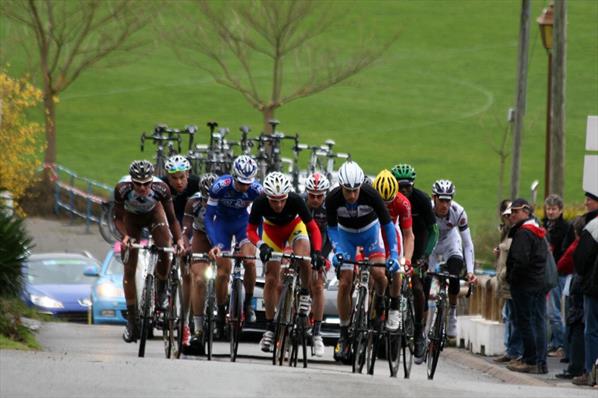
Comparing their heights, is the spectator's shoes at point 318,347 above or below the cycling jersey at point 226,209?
below

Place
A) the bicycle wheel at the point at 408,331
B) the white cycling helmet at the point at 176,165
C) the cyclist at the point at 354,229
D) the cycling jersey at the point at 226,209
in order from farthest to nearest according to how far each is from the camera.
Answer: the white cycling helmet at the point at 176,165 → the cycling jersey at the point at 226,209 → the bicycle wheel at the point at 408,331 → the cyclist at the point at 354,229

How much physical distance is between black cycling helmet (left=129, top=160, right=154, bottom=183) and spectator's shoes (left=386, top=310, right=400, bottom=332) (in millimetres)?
2903

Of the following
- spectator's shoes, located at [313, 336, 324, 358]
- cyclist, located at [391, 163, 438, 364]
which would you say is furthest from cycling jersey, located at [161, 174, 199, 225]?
cyclist, located at [391, 163, 438, 364]

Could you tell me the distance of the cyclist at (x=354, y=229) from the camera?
58.3ft

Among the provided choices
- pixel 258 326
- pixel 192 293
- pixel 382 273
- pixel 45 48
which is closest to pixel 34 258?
pixel 258 326

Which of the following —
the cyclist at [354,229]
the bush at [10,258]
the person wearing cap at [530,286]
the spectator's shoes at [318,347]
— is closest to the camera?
the cyclist at [354,229]

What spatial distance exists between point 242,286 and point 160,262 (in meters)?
1.08

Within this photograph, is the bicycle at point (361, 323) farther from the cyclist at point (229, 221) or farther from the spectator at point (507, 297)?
the spectator at point (507, 297)

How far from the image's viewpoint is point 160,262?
19.0 meters

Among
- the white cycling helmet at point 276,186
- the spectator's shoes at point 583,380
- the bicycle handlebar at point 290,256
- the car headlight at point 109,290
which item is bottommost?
the spectator's shoes at point 583,380

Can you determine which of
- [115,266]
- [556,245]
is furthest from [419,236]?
[115,266]

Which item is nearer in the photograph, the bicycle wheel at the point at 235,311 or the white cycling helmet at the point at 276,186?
the white cycling helmet at the point at 276,186

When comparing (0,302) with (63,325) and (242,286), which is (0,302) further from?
(63,325)

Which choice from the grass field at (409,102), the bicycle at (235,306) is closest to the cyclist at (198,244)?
the bicycle at (235,306)
